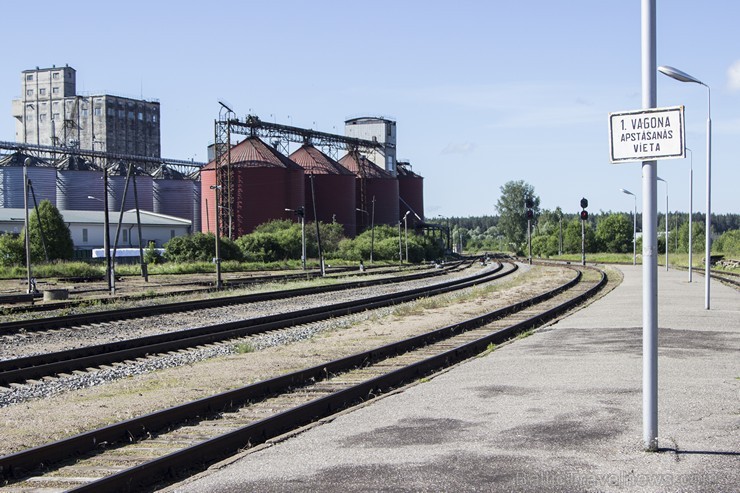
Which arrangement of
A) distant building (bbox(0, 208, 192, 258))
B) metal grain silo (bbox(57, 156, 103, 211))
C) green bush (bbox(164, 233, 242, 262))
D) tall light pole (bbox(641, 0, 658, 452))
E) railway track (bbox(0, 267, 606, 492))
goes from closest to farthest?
1. railway track (bbox(0, 267, 606, 492))
2. tall light pole (bbox(641, 0, 658, 452))
3. green bush (bbox(164, 233, 242, 262))
4. distant building (bbox(0, 208, 192, 258))
5. metal grain silo (bbox(57, 156, 103, 211))

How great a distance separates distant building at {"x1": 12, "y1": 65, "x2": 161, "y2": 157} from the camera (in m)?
119

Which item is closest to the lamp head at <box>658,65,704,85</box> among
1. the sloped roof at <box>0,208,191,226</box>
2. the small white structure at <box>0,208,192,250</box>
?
the small white structure at <box>0,208,192,250</box>

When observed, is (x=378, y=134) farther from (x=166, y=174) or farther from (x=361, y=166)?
(x=166, y=174)

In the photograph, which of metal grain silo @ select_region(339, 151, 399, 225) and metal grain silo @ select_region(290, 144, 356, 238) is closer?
metal grain silo @ select_region(290, 144, 356, 238)

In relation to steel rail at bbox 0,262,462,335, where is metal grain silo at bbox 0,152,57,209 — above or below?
above

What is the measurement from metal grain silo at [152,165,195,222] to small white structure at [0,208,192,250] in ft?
27.0

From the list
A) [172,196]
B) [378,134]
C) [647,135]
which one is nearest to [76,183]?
[172,196]

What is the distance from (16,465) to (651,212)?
6071 millimetres

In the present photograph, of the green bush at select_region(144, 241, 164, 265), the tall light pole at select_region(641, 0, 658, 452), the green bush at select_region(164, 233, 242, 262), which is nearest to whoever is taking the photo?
the tall light pole at select_region(641, 0, 658, 452)

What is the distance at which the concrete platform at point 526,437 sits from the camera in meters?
7.00

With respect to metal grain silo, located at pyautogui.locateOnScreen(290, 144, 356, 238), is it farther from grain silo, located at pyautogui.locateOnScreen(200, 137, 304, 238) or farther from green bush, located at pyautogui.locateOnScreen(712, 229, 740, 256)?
green bush, located at pyautogui.locateOnScreen(712, 229, 740, 256)

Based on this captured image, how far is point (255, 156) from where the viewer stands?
8850 centimetres

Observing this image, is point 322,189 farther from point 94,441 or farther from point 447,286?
point 94,441

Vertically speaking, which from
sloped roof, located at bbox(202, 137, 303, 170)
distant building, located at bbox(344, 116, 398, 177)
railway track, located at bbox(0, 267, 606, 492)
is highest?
distant building, located at bbox(344, 116, 398, 177)
